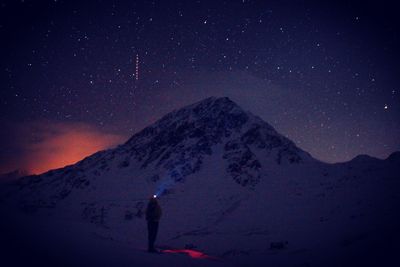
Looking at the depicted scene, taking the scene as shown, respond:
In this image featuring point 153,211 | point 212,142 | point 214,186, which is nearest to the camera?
point 153,211

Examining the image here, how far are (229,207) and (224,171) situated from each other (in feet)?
96.6

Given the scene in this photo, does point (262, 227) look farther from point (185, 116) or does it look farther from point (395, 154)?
point (185, 116)

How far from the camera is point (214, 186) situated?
117m

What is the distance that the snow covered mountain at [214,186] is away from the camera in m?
73.2

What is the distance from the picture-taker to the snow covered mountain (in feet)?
240

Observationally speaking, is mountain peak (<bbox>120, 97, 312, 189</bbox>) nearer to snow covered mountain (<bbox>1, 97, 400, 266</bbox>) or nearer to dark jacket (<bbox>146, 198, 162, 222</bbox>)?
snow covered mountain (<bbox>1, 97, 400, 266</bbox>)

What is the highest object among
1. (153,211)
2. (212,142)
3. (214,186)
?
(212,142)

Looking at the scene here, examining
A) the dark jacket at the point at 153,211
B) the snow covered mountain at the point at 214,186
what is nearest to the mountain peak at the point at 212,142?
the snow covered mountain at the point at 214,186

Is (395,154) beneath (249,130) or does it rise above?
beneath

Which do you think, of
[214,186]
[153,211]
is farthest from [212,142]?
[153,211]

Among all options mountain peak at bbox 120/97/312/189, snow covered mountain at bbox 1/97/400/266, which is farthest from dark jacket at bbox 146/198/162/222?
mountain peak at bbox 120/97/312/189

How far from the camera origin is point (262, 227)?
75.6 meters

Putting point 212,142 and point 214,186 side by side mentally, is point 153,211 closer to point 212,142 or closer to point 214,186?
point 214,186

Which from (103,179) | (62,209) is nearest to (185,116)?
(103,179)
